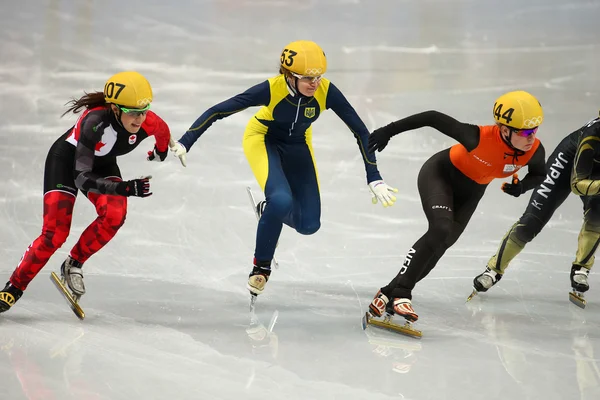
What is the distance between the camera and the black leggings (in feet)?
15.6

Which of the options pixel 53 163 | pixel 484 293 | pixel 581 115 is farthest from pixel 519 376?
pixel 581 115

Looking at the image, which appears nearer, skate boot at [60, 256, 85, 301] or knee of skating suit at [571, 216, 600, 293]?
skate boot at [60, 256, 85, 301]

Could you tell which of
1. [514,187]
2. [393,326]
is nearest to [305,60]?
[514,187]

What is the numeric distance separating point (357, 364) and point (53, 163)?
209 centimetres

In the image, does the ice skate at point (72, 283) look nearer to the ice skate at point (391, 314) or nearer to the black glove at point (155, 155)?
the black glove at point (155, 155)

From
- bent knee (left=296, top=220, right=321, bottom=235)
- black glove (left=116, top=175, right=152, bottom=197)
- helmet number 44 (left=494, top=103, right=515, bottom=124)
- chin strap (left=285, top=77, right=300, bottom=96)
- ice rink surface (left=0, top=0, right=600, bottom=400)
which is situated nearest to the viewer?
ice rink surface (left=0, top=0, right=600, bottom=400)

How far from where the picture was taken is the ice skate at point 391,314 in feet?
15.3

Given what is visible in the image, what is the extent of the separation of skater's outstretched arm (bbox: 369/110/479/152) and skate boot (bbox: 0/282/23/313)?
2.17 meters

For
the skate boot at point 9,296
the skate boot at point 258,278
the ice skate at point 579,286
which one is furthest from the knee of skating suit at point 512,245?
the skate boot at point 9,296

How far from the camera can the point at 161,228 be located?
253 inches

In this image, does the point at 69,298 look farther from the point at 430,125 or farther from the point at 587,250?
the point at 587,250

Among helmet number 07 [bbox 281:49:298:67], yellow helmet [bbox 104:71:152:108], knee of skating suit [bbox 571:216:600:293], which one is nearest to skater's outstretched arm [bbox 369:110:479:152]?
helmet number 07 [bbox 281:49:298:67]

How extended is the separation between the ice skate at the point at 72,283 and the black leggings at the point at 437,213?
1.76 meters

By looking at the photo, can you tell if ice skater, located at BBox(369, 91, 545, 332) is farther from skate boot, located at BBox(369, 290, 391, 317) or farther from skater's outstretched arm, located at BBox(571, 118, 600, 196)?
skater's outstretched arm, located at BBox(571, 118, 600, 196)
